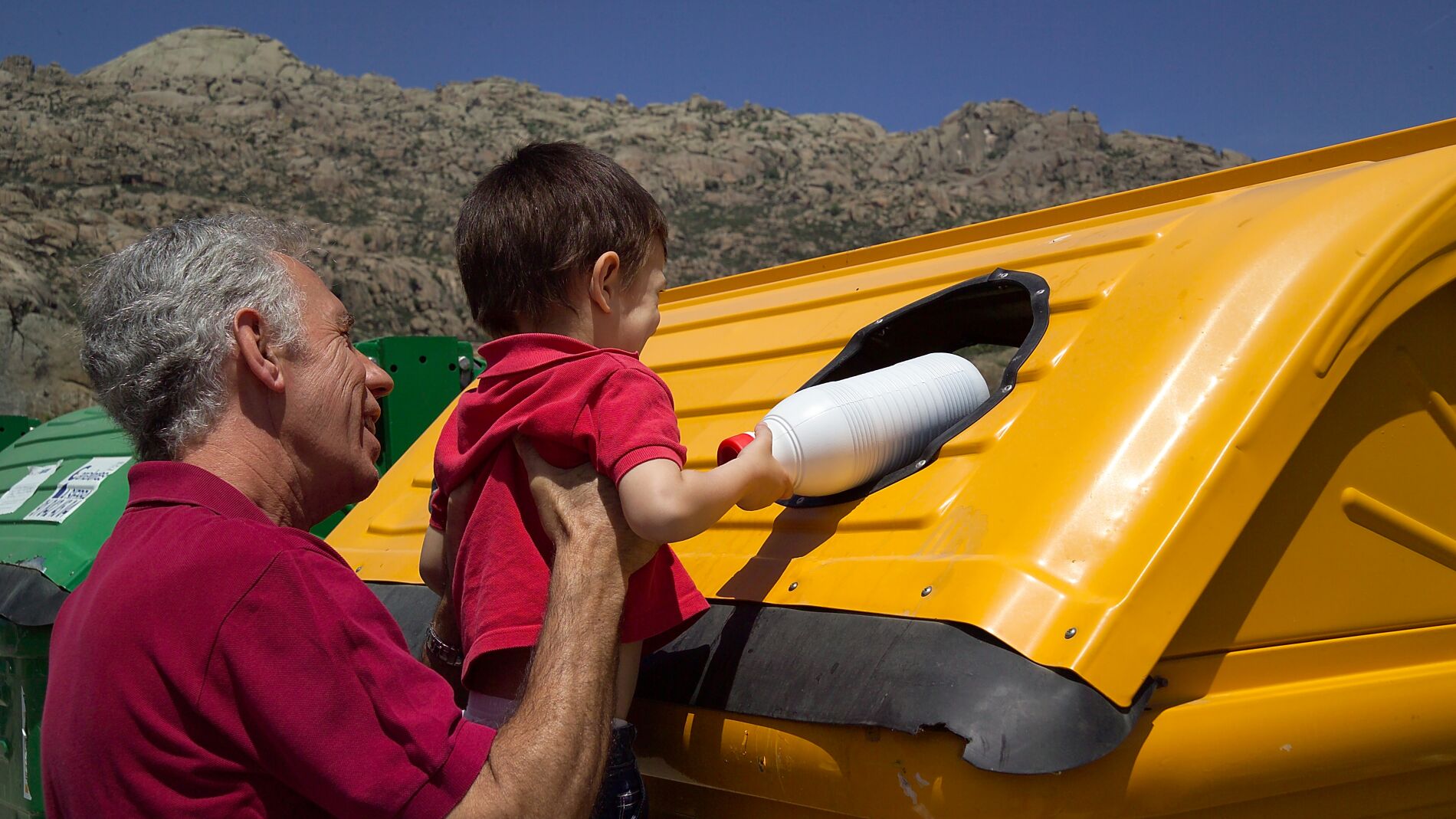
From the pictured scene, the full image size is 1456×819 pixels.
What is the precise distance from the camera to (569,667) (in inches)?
60.5

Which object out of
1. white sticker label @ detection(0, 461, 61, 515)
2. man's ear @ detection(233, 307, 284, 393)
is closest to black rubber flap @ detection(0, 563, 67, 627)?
white sticker label @ detection(0, 461, 61, 515)

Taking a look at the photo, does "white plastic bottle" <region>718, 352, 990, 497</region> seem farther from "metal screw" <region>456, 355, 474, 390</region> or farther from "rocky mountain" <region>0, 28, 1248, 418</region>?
"rocky mountain" <region>0, 28, 1248, 418</region>

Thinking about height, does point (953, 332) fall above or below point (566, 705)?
above

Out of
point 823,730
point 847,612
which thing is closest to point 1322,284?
point 847,612

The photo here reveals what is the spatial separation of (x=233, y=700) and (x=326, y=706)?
0.35 ft

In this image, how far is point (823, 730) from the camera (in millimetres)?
1591

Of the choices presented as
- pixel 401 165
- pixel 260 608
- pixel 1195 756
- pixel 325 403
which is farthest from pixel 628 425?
pixel 401 165

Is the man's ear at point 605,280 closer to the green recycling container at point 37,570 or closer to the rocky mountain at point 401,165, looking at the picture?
the green recycling container at point 37,570

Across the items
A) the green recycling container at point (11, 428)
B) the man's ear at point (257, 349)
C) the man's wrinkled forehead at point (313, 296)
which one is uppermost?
the man's wrinkled forehead at point (313, 296)

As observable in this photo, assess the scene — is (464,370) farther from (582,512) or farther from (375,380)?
(582,512)

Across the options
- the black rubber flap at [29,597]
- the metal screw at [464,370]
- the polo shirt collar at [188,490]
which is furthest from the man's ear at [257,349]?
the metal screw at [464,370]

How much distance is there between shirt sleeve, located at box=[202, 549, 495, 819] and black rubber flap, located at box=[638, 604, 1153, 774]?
467 mm

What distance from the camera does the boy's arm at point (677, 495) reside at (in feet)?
5.26

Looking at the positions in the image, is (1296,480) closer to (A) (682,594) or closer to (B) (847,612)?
(B) (847,612)
